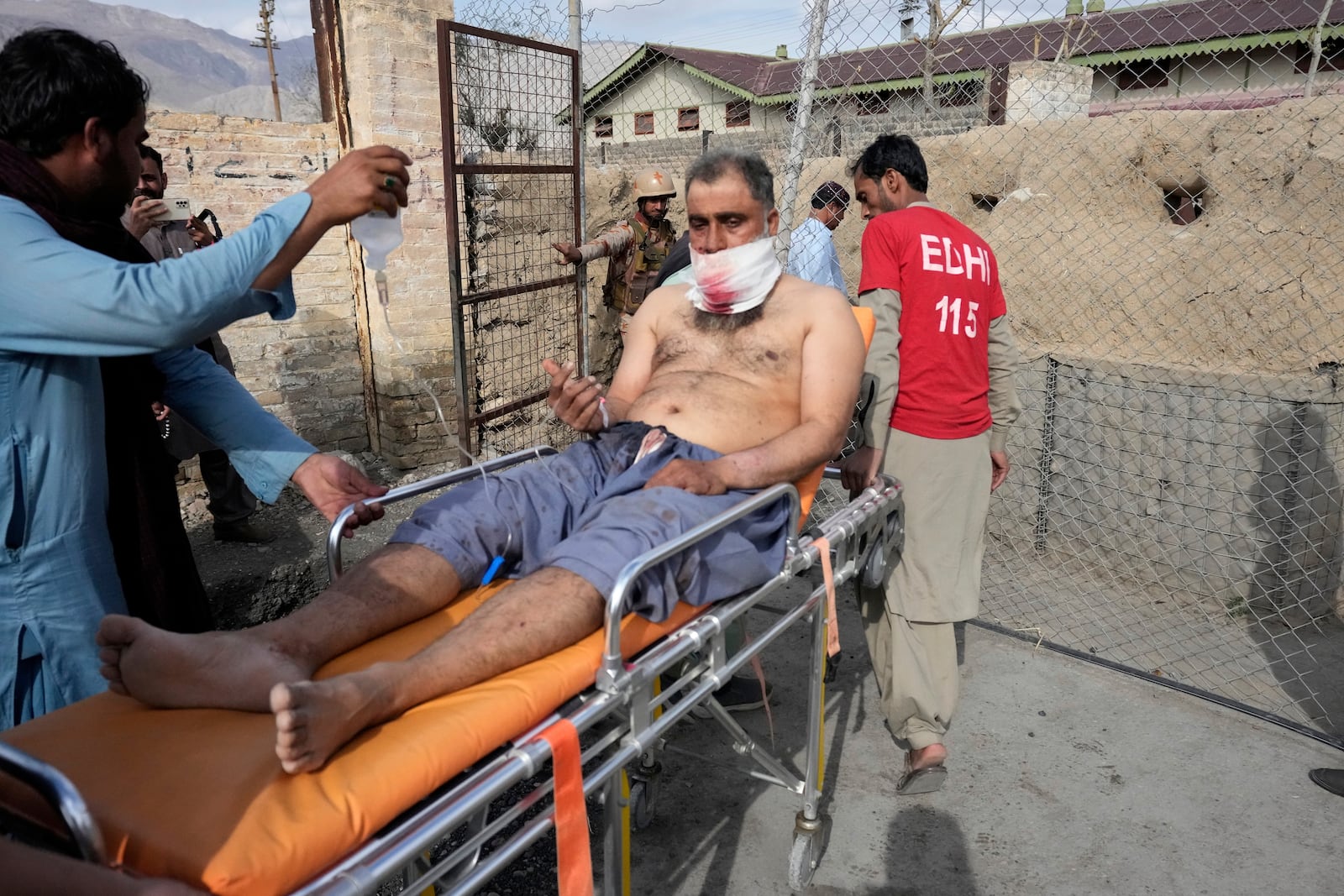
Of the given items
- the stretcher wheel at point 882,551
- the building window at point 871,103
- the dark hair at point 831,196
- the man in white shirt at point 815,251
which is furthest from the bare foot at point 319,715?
the building window at point 871,103

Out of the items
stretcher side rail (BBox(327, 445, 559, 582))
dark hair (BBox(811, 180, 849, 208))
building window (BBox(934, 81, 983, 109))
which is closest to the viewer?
stretcher side rail (BBox(327, 445, 559, 582))

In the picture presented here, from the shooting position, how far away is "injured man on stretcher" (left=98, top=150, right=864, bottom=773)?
145cm

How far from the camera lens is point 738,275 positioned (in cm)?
265

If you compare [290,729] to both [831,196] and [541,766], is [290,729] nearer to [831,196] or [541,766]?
[541,766]

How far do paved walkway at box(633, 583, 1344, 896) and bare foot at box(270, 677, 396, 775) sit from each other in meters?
1.40

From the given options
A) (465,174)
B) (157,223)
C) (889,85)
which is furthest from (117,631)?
(889,85)

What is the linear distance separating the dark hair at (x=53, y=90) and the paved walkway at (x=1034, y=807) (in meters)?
2.26

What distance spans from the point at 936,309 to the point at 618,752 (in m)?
1.88

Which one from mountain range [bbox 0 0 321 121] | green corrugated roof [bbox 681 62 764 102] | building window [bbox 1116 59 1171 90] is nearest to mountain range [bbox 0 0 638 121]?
mountain range [bbox 0 0 321 121]

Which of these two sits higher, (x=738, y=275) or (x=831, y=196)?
(x=831, y=196)

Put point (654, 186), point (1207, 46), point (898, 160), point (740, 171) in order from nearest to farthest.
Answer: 1. point (740, 171)
2. point (898, 160)
3. point (1207, 46)
4. point (654, 186)

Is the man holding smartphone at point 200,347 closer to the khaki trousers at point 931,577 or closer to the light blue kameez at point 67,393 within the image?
the light blue kameez at point 67,393

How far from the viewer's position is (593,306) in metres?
7.84

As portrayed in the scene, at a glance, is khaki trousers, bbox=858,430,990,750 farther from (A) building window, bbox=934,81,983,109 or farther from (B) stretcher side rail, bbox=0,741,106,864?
(A) building window, bbox=934,81,983,109
